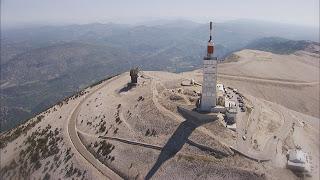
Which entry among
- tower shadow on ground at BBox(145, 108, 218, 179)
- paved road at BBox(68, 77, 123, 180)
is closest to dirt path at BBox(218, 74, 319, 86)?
paved road at BBox(68, 77, 123, 180)

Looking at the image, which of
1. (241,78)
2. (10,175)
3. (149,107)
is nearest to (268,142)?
(149,107)

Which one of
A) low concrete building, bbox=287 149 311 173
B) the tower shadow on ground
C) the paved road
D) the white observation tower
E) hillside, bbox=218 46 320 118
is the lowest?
hillside, bbox=218 46 320 118

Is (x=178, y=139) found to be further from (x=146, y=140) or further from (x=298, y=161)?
(x=298, y=161)

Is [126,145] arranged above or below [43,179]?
above

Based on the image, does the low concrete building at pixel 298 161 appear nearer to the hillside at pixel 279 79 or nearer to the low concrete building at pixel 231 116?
the low concrete building at pixel 231 116

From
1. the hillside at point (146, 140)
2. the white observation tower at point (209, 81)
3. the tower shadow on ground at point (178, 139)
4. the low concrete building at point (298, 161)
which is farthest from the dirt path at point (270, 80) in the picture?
the low concrete building at point (298, 161)

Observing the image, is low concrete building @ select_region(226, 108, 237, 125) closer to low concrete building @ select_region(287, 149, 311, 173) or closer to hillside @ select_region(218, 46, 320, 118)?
low concrete building @ select_region(287, 149, 311, 173)

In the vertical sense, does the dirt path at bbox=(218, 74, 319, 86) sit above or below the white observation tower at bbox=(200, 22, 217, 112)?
Answer: below

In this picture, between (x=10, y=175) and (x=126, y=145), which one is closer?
(x=126, y=145)

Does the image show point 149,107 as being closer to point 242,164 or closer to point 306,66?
point 242,164
